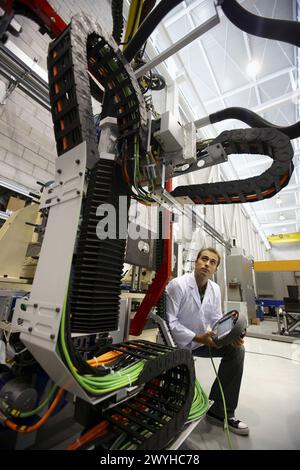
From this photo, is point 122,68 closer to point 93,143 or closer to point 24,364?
point 93,143

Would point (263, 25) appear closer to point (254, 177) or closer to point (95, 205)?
point (254, 177)

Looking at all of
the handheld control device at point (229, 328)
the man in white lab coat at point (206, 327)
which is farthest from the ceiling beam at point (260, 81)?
the handheld control device at point (229, 328)

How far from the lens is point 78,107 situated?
26.4 inches

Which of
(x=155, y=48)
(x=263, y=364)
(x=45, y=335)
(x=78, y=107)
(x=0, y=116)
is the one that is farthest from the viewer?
(x=155, y=48)

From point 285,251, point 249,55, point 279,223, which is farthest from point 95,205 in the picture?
point 285,251

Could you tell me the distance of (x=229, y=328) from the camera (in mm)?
1256

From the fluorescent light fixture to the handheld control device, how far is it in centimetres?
Result: 538

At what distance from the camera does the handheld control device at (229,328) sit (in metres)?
1.14

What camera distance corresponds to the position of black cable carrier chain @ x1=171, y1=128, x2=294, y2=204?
0.94 meters

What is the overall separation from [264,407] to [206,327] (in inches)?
25.2

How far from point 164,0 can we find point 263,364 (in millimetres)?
3470

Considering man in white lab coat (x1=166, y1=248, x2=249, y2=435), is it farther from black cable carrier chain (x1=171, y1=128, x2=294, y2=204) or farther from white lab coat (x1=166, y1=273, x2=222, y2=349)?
black cable carrier chain (x1=171, y1=128, x2=294, y2=204)

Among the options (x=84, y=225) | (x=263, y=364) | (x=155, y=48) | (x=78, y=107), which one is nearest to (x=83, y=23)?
(x=78, y=107)

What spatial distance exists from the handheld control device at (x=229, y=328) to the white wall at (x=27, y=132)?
80.5 inches
